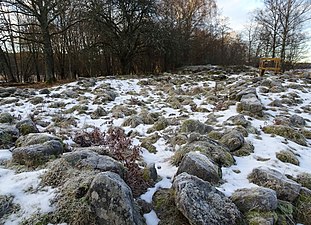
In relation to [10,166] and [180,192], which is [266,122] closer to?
[180,192]

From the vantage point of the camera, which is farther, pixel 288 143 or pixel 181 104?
pixel 181 104

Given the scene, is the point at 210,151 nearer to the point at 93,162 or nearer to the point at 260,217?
the point at 260,217

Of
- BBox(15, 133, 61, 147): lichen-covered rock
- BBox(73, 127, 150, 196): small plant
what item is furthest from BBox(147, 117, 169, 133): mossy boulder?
BBox(15, 133, 61, 147): lichen-covered rock

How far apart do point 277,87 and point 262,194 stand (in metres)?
7.19

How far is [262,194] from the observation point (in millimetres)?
2562

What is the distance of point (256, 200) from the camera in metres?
2.51

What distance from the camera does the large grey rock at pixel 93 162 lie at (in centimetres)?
273

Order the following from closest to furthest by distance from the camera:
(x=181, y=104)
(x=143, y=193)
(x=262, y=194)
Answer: (x=262, y=194)
(x=143, y=193)
(x=181, y=104)

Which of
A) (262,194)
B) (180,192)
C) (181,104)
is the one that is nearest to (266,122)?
(181,104)

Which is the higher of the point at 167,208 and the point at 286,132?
the point at 286,132

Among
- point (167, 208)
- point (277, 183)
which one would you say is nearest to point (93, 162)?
point (167, 208)

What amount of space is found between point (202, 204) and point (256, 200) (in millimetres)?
639

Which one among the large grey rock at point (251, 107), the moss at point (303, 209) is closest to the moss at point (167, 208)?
the moss at point (303, 209)

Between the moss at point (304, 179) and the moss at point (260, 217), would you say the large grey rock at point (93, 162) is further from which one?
the moss at point (304, 179)
